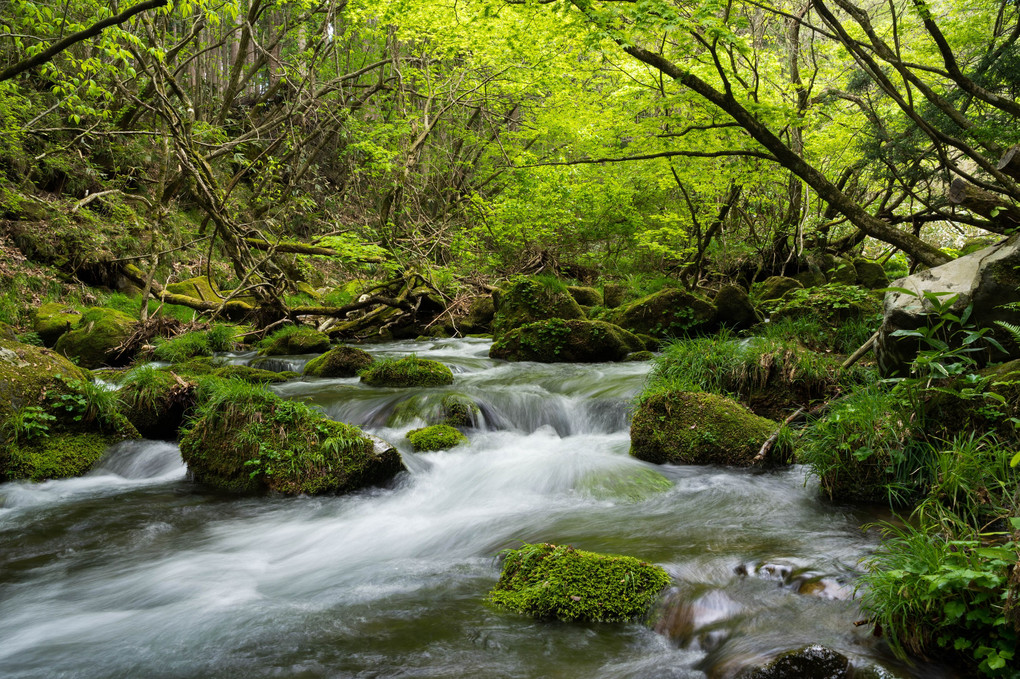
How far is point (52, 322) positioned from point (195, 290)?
360cm

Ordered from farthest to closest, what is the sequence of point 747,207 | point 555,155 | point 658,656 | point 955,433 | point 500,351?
1. point 555,155
2. point 747,207
3. point 500,351
4. point 955,433
5. point 658,656

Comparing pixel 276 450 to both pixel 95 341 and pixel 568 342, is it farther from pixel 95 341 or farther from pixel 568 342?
pixel 95 341

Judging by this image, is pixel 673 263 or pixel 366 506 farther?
pixel 673 263

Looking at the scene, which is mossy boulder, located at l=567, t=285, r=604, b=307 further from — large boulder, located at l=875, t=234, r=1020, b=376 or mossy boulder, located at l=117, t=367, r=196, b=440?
mossy boulder, located at l=117, t=367, r=196, b=440

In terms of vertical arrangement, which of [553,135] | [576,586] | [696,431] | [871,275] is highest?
[553,135]

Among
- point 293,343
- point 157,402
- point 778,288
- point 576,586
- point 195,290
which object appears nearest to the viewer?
point 576,586

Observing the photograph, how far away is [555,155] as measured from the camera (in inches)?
651

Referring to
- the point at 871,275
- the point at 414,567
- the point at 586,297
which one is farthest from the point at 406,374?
the point at 871,275

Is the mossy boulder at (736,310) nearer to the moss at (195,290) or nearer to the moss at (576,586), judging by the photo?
the moss at (576,586)

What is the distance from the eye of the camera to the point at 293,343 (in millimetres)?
11789

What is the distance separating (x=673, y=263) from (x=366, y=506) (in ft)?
45.5

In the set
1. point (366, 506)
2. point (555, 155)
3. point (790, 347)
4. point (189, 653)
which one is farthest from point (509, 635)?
point (555, 155)

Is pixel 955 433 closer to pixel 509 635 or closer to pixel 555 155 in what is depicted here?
pixel 509 635

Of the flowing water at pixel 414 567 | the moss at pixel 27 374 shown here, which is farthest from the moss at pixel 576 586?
the moss at pixel 27 374
